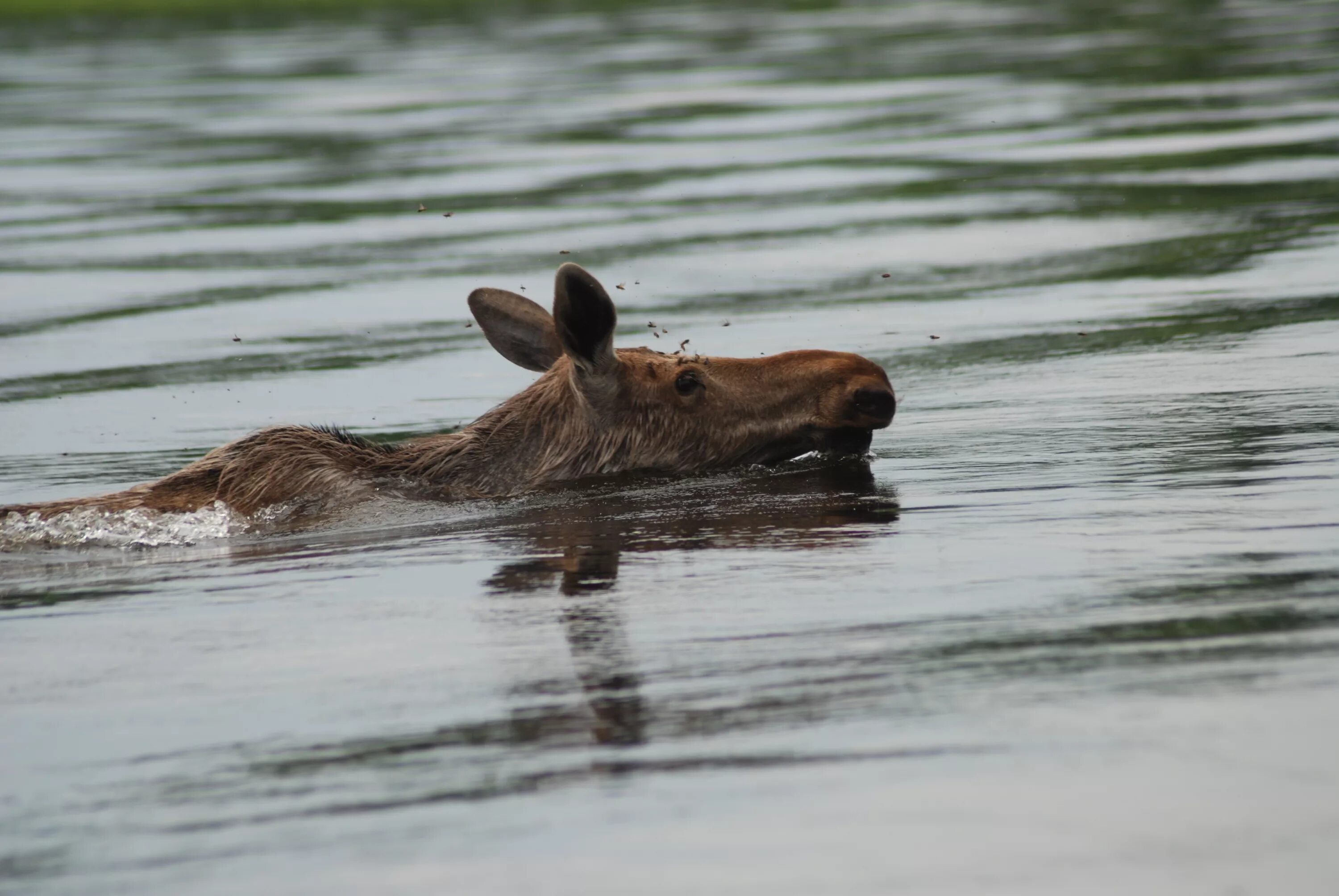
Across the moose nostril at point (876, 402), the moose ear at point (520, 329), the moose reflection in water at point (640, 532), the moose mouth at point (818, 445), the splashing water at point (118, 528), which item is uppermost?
the moose ear at point (520, 329)

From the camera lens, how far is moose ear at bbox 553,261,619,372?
9.13 metres

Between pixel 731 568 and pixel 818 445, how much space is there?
7.92 ft

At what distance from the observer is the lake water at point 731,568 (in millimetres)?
4742

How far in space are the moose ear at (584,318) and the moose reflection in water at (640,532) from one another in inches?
24.2

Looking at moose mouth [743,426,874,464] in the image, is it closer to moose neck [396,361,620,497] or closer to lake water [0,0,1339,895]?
lake water [0,0,1339,895]

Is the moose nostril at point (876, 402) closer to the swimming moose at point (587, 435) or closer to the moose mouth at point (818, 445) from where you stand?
the swimming moose at point (587, 435)

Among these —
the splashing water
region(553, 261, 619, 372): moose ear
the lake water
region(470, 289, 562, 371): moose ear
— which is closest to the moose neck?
region(553, 261, 619, 372): moose ear

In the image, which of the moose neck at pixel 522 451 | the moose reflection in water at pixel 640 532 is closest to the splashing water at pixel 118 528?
the moose neck at pixel 522 451

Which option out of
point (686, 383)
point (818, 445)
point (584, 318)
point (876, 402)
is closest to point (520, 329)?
point (686, 383)

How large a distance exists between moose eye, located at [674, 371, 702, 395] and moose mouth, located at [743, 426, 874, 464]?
40 centimetres

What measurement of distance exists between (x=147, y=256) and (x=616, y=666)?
14.9 meters

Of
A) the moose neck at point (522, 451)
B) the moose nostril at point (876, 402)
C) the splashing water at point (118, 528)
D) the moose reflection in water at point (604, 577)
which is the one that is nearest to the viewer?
the moose reflection in water at point (604, 577)

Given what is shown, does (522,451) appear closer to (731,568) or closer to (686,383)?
(686,383)

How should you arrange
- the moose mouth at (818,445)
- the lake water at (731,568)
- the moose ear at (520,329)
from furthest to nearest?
the moose ear at (520,329)
the moose mouth at (818,445)
the lake water at (731,568)
